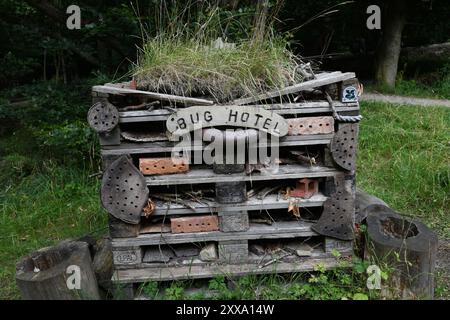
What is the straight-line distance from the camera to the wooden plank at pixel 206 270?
2.94m

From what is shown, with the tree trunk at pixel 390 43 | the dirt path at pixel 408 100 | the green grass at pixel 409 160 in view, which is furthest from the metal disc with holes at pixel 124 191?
the tree trunk at pixel 390 43

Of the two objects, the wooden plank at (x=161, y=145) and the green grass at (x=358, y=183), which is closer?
the wooden plank at (x=161, y=145)

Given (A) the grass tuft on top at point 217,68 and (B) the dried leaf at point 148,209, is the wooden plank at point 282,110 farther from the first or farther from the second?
(B) the dried leaf at point 148,209

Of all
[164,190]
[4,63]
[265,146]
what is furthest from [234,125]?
[4,63]

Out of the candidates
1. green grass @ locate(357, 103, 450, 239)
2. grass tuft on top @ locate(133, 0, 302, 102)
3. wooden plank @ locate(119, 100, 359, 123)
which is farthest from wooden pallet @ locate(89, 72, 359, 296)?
green grass @ locate(357, 103, 450, 239)

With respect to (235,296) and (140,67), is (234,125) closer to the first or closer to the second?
(140,67)

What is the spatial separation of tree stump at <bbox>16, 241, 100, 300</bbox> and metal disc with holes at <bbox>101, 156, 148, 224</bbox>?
0.38 m

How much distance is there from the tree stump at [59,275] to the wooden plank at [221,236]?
0.24 meters

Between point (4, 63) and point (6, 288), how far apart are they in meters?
4.40

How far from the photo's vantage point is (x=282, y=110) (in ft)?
9.23

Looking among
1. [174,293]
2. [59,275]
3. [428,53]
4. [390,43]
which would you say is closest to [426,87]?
[390,43]

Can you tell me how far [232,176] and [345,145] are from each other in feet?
2.32

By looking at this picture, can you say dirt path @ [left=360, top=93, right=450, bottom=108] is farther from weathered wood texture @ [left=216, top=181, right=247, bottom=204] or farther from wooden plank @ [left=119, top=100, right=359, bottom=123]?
weathered wood texture @ [left=216, top=181, right=247, bottom=204]

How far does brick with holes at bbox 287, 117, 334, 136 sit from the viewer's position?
2826 mm
